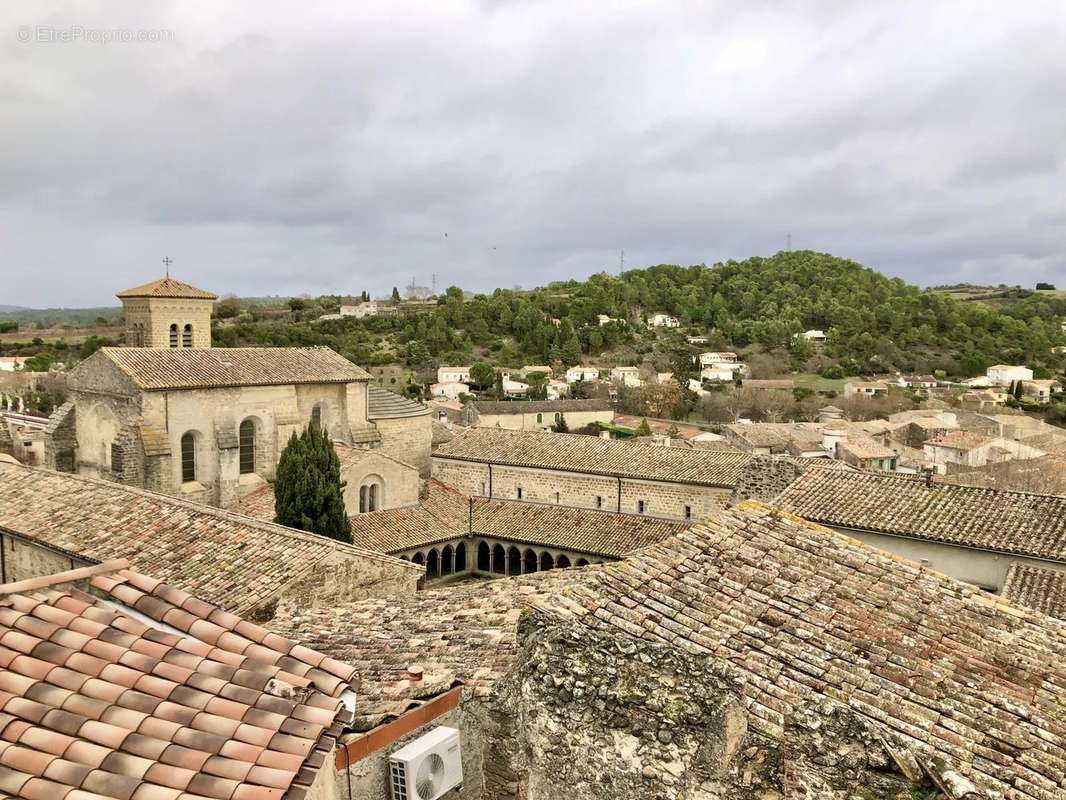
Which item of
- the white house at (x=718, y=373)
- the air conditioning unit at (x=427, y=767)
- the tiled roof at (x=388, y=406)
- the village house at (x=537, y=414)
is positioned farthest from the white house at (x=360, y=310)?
the air conditioning unit at (x=427, y=767)

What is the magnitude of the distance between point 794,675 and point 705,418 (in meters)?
73.2

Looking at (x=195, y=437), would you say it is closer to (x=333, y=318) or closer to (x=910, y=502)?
(x=910, y=502)

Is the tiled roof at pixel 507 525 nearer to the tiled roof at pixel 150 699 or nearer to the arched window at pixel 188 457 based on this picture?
the arched window at pixel 188 457

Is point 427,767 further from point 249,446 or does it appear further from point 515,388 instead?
point 515,388

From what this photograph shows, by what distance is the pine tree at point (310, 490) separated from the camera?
20719 millimetres

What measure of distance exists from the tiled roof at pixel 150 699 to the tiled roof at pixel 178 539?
641cm

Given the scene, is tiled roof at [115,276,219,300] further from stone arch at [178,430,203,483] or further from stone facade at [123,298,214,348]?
stone arch at [178,430,203,483]

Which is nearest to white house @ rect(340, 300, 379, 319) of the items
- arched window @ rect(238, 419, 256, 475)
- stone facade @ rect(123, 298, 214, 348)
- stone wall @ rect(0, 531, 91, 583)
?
stone facade @ rect(123, 298, 214, 348)

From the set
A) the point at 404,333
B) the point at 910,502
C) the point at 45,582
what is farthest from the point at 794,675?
the point at 404,333

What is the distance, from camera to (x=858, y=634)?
5621 mm

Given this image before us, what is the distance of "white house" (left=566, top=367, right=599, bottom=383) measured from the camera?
8903 centimetres

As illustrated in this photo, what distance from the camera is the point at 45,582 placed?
4.62 meters

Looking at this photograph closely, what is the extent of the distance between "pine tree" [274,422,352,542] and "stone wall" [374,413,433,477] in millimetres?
7707

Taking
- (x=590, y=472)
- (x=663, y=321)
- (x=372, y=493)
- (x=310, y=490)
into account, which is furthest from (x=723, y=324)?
(x=310, y=490)
